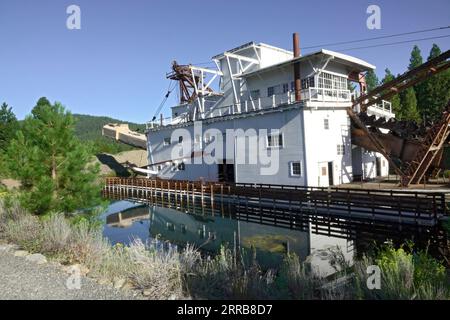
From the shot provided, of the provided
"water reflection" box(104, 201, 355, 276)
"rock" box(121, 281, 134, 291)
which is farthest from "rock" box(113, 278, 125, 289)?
"water reflection" box(104, 201, 355, 276)

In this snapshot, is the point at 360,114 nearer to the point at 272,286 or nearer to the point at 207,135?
the point at 207,135

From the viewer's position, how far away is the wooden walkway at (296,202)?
1513 centimetres

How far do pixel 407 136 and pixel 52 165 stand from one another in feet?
73.4

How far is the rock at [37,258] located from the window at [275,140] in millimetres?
17953

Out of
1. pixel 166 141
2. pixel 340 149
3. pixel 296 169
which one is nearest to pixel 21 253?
pixel 296 169

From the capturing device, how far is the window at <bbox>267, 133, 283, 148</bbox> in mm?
24341

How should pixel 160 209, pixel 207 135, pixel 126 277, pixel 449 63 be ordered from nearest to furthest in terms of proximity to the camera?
pixel 126 277 → pixel 449 63 → pixel 160 209 → pixel 207 135

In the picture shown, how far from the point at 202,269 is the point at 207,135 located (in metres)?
23.5

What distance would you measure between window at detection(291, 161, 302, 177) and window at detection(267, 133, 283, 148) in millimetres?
1773

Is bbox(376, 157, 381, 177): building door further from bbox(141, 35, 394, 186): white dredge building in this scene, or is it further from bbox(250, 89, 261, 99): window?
bbox(250, 89, 261, 99): window

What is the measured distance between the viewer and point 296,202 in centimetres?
2120

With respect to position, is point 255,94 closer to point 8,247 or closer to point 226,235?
point 226,235

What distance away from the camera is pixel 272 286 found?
719 cm

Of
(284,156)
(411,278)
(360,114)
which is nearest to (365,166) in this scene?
(360,114)
